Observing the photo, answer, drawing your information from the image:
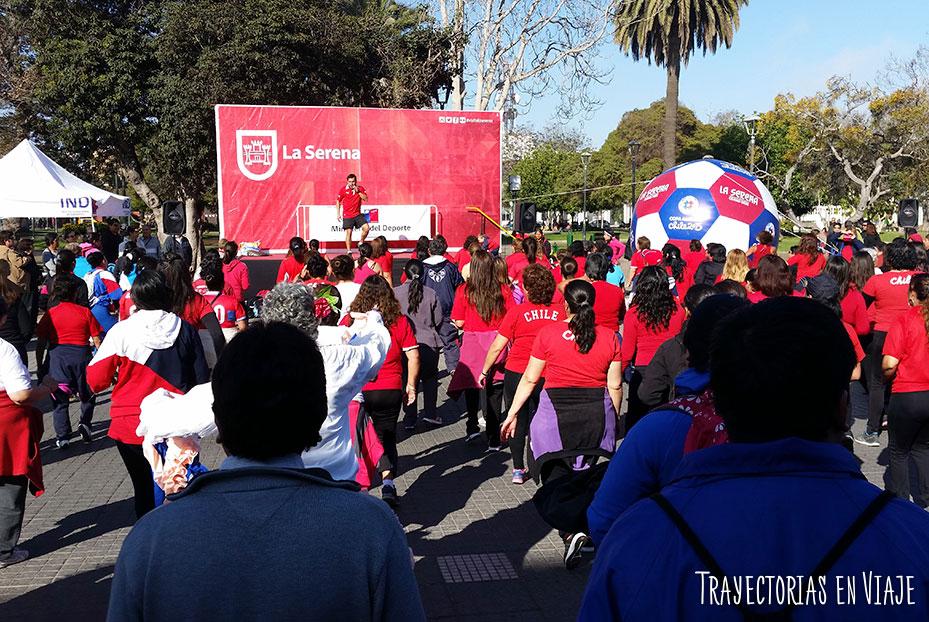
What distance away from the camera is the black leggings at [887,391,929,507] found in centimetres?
571

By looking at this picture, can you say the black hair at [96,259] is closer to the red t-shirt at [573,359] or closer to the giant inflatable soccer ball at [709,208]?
the red t-shirt at [573,359]

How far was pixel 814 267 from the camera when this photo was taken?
1066 centimetres

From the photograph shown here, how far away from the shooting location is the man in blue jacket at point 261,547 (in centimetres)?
171

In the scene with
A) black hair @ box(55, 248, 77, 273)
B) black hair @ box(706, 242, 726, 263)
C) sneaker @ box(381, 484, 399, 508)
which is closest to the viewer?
sneaker @ box(381, 484, 399, 508)

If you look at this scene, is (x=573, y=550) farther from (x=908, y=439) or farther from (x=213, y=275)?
(x=213, y=275)

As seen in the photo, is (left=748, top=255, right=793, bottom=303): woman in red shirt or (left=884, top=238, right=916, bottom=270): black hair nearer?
(left=748, top=255, right=793, bottom=303): woman in red shirt

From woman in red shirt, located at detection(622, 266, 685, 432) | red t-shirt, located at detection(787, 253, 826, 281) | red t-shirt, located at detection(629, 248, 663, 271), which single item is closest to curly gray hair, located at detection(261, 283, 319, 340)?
woman in red shirt, located at detection(622, 266, 685, 432)

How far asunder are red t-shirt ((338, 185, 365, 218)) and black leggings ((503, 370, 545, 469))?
39.5ft

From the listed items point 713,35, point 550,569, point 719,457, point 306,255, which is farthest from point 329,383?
point 713,35

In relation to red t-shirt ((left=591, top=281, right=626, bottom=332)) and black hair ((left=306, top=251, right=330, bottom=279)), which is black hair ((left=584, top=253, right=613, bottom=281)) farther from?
black hair ((left=306, top=251, right=330, bottom=279))

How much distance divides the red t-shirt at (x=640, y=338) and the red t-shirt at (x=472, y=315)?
163 cm

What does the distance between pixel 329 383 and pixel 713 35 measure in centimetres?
3632

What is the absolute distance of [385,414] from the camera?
20.6ft

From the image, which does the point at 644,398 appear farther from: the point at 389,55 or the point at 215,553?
the point at 389,55
